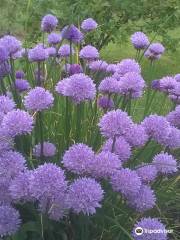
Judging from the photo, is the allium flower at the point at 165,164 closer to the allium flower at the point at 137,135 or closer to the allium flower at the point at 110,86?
the allium flower at the point at 137,135

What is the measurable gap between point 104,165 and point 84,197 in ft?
0.52

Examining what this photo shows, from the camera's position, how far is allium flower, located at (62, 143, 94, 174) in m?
1.54

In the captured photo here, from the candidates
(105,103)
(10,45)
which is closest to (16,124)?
(105,103)

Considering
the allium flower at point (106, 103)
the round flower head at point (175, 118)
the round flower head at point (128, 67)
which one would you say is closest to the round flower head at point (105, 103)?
the allium flower at point (106, 103)

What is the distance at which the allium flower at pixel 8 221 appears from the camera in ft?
5.07

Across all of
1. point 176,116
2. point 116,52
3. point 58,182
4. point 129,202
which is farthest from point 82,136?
point 116,52

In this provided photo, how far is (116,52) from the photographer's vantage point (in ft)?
29.5

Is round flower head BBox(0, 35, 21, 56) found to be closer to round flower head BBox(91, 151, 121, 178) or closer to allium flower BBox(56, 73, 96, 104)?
allium flower BBox(56, 73, 96, 104)

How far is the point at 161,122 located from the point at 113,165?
31cm

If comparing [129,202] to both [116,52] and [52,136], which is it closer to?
[52,136]

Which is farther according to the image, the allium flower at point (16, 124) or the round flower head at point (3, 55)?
the round flower head at point (3, 55)

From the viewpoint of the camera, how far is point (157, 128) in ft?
5.82

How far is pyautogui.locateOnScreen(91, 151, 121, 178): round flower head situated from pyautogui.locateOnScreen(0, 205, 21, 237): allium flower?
0.29m

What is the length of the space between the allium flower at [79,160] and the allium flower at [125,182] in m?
0.11
